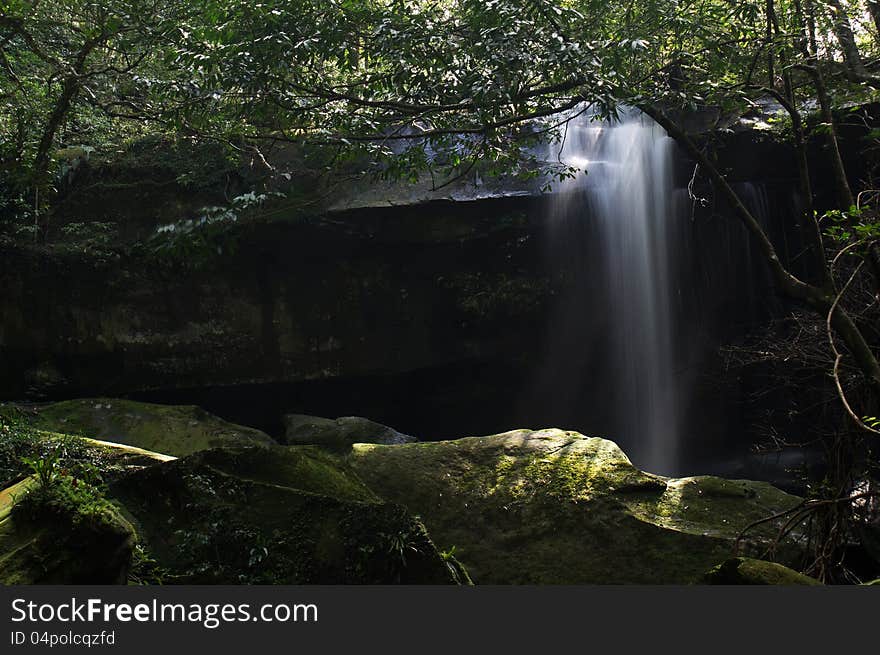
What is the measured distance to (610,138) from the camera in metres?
11.9

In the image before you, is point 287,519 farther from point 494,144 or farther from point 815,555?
point 494,144

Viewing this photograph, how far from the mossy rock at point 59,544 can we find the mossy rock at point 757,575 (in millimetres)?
3508

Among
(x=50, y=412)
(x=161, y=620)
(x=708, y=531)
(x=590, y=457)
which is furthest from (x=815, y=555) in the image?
(x=50, y=412)

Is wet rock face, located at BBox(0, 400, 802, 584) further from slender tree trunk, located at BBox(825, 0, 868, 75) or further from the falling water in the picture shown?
the falling water

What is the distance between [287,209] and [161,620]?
779cm

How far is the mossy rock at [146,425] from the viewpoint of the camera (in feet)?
30.2

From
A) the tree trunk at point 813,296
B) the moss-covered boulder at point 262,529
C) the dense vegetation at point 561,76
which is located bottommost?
the moss-covered boulder at point 262,529

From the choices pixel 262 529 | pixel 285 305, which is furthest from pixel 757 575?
pixel 285 305

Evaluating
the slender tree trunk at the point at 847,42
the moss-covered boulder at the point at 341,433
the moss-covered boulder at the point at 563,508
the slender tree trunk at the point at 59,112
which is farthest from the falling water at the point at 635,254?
the slender tree trunk at the point at 59,112

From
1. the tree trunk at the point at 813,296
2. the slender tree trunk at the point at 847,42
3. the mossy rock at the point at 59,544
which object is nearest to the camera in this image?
the mossy rock at the point at 59,544

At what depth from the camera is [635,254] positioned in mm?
11680

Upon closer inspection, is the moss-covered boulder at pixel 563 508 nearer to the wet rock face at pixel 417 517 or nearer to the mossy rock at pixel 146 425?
the wet rock face at pixel 417 517

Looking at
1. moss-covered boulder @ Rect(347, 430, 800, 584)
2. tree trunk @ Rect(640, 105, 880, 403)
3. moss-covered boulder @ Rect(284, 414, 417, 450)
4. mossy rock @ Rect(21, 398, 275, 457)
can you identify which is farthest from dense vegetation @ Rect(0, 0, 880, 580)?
mossy rock @ Rect(21, 398, 275, 457)

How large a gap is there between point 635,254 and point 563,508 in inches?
259
